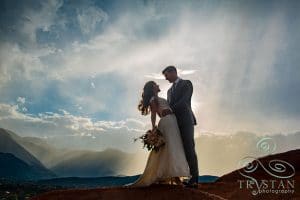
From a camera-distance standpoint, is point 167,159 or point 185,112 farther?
point 185,112

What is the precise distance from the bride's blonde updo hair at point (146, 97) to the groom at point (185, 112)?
18.5 inches

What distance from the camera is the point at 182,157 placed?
1011 centimetres

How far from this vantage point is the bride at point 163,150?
32.8 ft

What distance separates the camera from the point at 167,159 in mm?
10062

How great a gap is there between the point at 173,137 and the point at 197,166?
0.96 metres

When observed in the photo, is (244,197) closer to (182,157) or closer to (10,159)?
(182,157)

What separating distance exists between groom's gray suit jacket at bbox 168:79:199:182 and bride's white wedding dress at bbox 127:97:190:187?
0.43 ft

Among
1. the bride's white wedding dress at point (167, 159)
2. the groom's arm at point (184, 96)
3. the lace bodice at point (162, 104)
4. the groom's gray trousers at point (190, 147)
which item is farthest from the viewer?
the lace bodice at point (162, 104)

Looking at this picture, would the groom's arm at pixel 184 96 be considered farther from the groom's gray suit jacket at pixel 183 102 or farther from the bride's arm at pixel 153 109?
the bride's arm at pixel 153 109

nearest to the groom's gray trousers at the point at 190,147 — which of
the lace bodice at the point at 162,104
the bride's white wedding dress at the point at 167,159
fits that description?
the bride's white wedding dress at the point at 167,159

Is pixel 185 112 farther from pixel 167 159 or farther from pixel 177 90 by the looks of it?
pixel 167 159

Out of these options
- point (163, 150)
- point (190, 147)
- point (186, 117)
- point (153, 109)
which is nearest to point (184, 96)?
point (186, 117)

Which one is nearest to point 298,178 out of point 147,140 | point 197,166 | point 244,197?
point 244,197

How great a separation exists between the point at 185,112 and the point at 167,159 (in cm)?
130
